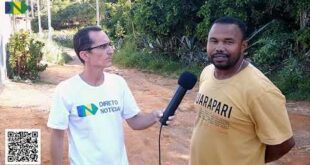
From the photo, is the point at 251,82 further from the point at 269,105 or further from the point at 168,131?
the point at 168,131

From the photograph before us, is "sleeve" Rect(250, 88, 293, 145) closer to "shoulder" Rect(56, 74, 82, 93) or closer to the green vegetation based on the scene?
"shoulder" Rect(56, 74, 82, 93)

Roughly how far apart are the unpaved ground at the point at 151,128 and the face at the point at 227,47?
3628 mm

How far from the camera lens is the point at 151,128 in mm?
7410

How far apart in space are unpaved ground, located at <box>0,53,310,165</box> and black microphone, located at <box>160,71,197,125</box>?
11.3 feet

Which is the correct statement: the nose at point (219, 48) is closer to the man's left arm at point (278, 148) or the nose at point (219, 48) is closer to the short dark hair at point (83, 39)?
the man's left arm at point (278, 148)

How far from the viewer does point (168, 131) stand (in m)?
7.26

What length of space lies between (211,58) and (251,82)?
0.25 m

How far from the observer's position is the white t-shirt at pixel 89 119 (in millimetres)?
2254

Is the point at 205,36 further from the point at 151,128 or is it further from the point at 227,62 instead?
the point at 227,62

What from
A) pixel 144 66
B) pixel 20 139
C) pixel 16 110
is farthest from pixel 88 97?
pixel 144 66

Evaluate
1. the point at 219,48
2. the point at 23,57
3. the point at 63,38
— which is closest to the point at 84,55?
the point at 219,48

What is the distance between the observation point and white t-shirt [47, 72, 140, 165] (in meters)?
2.25

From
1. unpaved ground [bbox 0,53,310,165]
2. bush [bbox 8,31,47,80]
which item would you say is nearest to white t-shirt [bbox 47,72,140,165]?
unpaved ground [bbox 0,53,310,165]

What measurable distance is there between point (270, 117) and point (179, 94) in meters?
0.47
